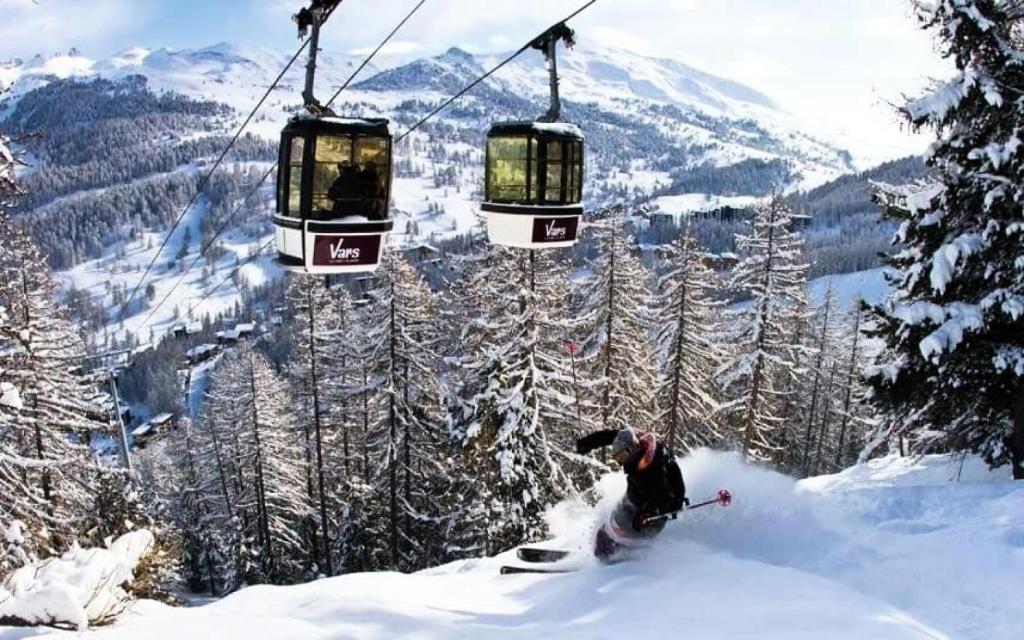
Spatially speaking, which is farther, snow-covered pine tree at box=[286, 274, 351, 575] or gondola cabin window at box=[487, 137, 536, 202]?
snow-covered pine tree at box=[286, 274, 351, 575]

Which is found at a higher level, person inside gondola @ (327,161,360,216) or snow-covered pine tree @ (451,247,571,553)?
person inside gondola @ (327,161,360,216)

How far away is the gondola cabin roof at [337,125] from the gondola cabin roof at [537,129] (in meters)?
2.79

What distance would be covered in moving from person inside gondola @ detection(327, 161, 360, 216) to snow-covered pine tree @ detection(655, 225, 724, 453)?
1772 cm

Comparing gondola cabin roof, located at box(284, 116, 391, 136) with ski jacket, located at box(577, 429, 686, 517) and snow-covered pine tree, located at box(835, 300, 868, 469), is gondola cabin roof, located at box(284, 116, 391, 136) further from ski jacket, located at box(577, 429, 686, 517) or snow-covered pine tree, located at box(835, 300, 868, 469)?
snow-covered pine tree, located at box(835, 300, 868, 469)

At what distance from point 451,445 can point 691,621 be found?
17.8m

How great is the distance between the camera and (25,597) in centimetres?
739

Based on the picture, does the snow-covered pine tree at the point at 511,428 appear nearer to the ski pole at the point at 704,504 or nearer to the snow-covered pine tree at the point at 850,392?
the ski pole at the point at 704,504

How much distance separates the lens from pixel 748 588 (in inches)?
307

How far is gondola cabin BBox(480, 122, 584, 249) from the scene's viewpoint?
41.2 ft

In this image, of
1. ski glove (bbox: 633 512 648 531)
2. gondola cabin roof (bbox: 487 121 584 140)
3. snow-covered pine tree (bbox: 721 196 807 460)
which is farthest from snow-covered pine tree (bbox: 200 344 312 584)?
ski glove (bbox: 633 512 648 531)

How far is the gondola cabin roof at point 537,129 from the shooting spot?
1249 centimetres

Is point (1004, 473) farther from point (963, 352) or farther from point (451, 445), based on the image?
point (451, 445)

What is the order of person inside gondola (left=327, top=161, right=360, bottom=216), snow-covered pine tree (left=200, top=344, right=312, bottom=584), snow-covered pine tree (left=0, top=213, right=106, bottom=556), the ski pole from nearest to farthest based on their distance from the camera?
the ski pole < person inside gondola (left=327, top=161, right=360, bottom=216) < snow-covered pine tree (left=0, top=213, right=106, bottom=556) < snow-covered pine tree (left=200, top=344, right=312, bottom=584)

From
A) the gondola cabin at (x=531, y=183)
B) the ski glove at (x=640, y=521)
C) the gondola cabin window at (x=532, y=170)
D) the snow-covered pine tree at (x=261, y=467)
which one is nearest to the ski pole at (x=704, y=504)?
the ski glove at (x=640, y=521)
